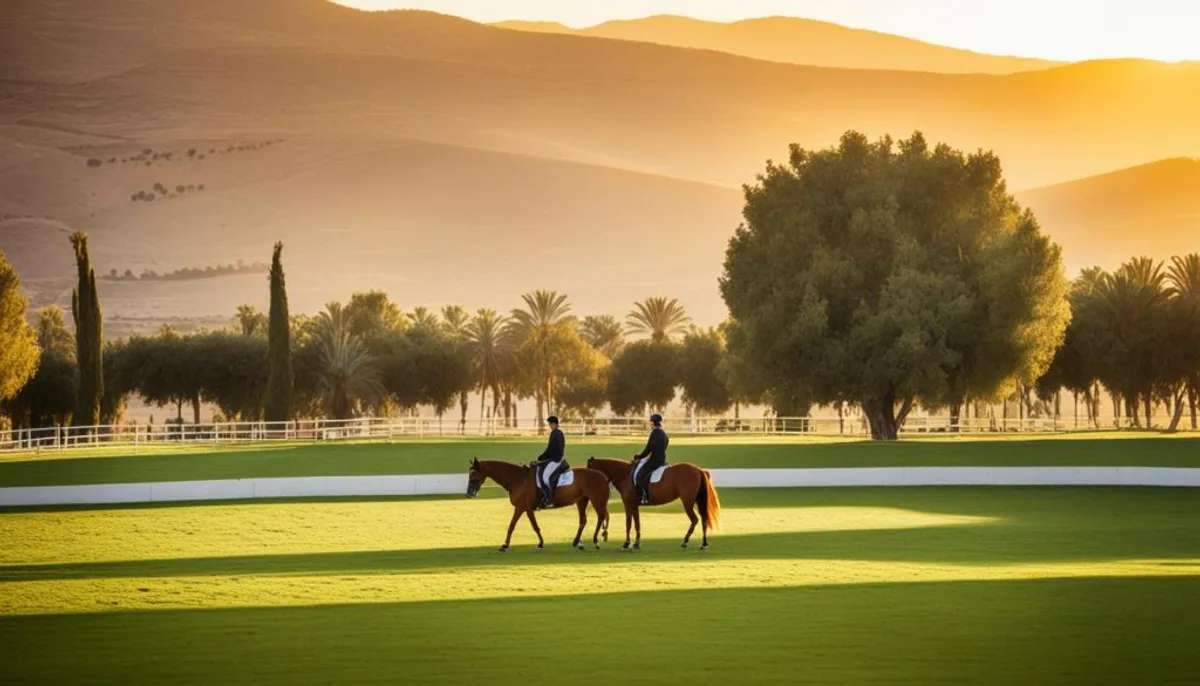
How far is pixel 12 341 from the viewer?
101 meters

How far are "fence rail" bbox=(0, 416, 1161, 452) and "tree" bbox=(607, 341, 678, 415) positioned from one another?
15323mm

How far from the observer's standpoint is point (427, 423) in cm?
9950

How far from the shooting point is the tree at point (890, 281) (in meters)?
80.7

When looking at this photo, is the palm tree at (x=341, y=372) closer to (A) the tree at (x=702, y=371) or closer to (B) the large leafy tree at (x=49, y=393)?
(B) the large leafy tree at (x=49, y=393)

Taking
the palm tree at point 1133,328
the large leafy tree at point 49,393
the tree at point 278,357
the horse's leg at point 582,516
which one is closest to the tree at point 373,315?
the large leafy tree at point 49,393

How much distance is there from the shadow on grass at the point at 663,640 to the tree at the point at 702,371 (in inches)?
4466

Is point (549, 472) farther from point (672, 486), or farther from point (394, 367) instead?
point (394, 367)

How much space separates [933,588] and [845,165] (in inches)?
2456

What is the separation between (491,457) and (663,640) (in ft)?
158

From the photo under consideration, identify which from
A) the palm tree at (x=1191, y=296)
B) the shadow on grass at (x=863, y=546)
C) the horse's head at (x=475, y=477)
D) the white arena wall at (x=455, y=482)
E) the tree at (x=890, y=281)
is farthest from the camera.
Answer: the palm tree at (x=1191, y=296)

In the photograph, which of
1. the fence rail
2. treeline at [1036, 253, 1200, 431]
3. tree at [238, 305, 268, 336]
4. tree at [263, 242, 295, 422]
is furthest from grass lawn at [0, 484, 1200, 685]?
tree at [238, 305, 268, 336]

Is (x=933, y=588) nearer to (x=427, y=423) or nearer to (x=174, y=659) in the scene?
(x=174, y=659)

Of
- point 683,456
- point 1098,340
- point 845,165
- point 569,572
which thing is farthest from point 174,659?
point 1098,340

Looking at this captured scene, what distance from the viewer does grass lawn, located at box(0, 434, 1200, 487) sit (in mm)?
61719
